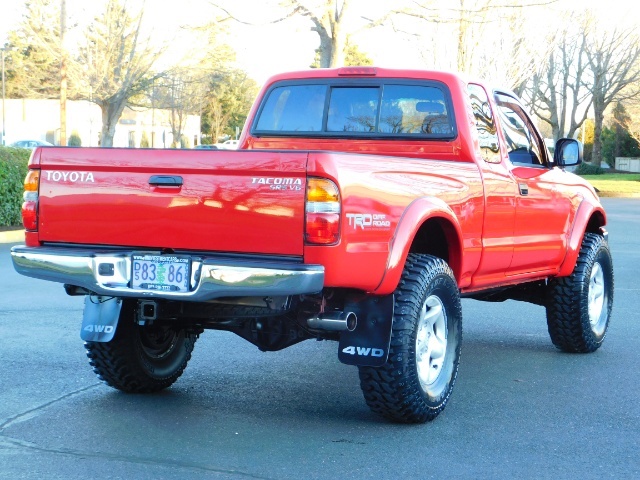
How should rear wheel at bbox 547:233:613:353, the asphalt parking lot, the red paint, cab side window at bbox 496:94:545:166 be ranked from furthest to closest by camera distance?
1. rear wheel at bbox 547:233:613:353
2. cab side window at bbox 496:94:545:166
3. the red paint
4. the asphalt parking lot

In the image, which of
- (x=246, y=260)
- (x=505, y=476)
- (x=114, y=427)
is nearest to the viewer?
(x=505, y=476)

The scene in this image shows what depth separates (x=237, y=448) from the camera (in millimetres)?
4961

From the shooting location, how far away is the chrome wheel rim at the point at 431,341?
559 centimetres

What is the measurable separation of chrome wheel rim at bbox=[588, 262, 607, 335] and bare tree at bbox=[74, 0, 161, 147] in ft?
95.7

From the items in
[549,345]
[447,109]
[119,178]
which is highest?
[447,109]

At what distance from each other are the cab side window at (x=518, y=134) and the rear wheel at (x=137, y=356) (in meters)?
2.60

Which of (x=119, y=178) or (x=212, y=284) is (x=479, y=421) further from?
(x=119, y=178)

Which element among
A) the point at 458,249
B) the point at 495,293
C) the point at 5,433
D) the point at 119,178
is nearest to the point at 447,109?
the point at 458,249

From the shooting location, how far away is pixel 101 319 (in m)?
5.73

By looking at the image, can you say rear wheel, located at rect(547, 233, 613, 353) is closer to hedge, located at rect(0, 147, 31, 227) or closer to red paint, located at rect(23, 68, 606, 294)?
red paint, located at rect(23, 68, 606, 294)

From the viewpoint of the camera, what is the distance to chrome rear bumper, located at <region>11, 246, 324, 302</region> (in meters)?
4.75

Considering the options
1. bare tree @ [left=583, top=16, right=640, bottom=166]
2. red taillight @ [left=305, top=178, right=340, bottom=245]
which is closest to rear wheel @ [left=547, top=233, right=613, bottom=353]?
red taillight @ [left=305, top=178, right=340, bottom=245]

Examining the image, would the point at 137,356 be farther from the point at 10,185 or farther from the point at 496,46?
the point at 496,46

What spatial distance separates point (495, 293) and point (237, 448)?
3433 millimetres
